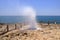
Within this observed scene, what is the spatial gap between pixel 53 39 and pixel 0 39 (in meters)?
6.22

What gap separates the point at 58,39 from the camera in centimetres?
1531

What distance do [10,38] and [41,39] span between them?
372 centimetres

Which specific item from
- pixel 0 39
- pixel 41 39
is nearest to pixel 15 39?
pixel 0 39

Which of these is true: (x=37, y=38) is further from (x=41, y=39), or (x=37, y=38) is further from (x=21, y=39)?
(x=21, y=39)

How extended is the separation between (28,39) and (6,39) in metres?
2.57

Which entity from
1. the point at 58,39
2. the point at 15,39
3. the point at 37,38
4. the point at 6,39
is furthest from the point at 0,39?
A: the point at 58,39

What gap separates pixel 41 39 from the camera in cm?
1502

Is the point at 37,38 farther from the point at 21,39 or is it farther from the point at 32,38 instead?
the point at 21,39

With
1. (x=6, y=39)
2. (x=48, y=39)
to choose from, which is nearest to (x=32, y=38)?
(x=48, y=39)

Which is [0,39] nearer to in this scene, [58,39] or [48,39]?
[48,39]

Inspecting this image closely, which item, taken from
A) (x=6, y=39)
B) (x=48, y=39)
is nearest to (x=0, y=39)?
(x=6, y=39)

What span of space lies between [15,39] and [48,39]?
3.84m

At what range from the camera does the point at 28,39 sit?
49.8 feet

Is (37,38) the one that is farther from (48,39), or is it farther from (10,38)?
(10,38)
